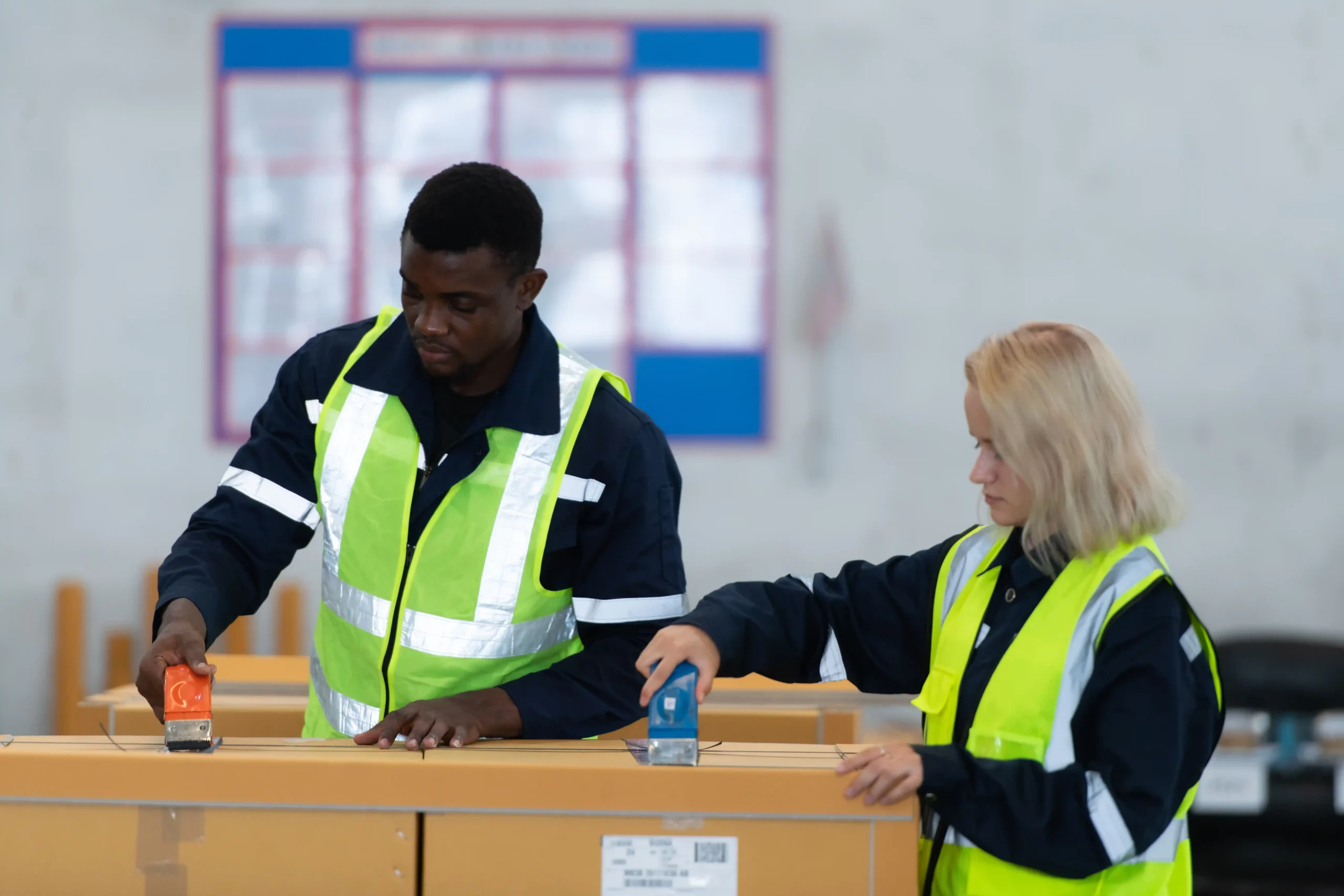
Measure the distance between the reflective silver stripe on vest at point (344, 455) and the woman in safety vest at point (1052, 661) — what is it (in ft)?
1.63

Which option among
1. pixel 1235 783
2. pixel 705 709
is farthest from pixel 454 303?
pixel 1235 783

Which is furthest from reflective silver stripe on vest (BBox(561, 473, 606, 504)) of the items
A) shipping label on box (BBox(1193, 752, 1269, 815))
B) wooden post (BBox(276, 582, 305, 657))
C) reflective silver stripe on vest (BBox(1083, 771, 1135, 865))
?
wooden post (BBox(276, 582, 305, 657))

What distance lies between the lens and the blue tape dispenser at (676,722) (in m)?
1.32

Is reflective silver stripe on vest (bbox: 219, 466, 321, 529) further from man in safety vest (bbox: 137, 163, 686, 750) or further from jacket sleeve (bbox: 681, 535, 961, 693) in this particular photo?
jacket sleeve (bbox: 681, 535, 961, 693)

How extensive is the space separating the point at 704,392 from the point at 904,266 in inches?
27.9

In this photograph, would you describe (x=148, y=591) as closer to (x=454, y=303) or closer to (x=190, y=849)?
(x=454, y=303)

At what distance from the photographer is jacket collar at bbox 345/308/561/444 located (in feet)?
5.42

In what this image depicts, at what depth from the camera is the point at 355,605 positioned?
166 cm

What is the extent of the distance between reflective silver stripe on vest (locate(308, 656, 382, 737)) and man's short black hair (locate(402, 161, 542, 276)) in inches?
22.9

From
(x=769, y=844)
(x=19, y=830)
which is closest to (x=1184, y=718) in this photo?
(x=769, y=844)

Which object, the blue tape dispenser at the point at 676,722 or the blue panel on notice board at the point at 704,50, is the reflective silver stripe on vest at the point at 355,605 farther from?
the blue panel on notice board at the point at 704,50

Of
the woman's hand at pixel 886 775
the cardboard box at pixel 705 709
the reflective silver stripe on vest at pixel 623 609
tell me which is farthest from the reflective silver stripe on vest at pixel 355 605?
the woman's hand at pixel 886 775

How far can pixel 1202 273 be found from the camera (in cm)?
393

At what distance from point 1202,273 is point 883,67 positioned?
114 centimetres
